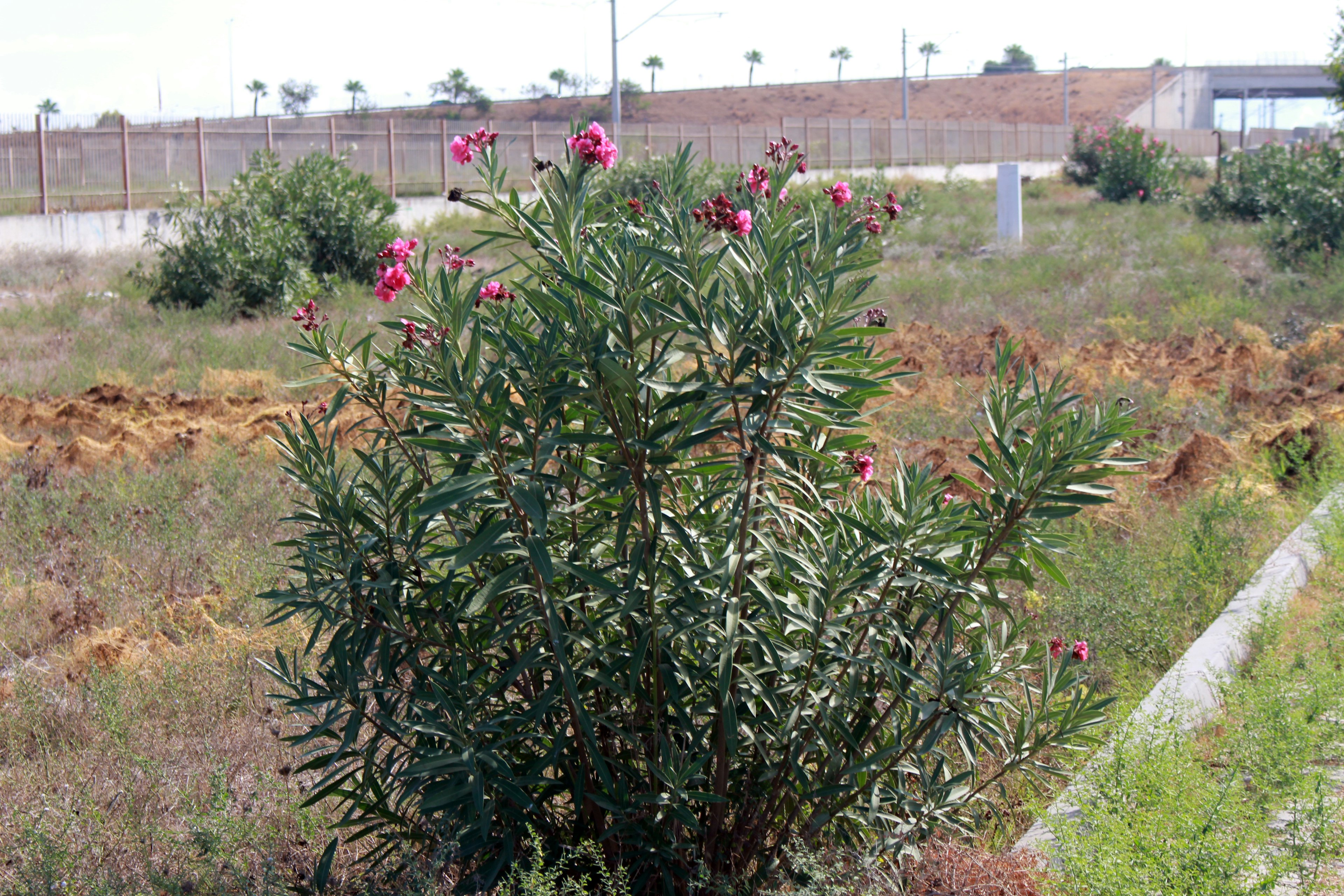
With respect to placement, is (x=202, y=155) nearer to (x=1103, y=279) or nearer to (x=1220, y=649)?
(x=1103, y=279)

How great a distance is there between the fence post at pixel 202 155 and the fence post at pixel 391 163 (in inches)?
204

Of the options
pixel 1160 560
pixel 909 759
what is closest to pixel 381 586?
pixel 909 759

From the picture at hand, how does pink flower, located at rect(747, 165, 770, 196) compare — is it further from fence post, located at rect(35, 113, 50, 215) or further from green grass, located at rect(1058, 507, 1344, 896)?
fence post, located at rect(35, 113, 50, 215)

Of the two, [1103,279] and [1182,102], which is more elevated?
[1182,102]

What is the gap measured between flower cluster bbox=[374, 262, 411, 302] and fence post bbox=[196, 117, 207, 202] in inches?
930

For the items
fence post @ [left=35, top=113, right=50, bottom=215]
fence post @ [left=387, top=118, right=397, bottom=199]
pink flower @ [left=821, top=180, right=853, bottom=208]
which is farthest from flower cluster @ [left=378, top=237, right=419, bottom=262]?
fence post @ [left=387, top=118, right=397, bottom=199]

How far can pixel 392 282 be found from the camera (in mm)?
2322

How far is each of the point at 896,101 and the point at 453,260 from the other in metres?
100

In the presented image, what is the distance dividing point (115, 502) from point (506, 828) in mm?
5387

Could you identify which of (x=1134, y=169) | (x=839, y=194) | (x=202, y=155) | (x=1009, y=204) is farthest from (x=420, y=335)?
(x=1134, y=169)

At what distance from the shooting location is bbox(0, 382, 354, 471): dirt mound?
7980 mm

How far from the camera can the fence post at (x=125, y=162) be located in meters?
22.3

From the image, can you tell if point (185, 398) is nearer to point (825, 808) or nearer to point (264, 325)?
point (264, 325)

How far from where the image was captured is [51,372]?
36.7 feet
